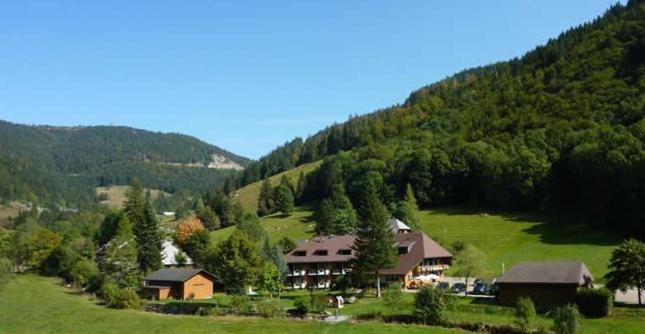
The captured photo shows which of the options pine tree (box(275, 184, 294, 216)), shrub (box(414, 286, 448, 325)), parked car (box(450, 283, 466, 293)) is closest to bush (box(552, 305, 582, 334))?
shrub (box(414, 286, 448, 325))

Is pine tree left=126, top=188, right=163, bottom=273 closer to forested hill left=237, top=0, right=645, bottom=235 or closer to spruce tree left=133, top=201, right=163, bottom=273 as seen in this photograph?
spruce tree left=133, top=201, right=163, bottom=273

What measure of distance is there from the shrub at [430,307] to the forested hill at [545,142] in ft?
169

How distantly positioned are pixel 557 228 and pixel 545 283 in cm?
4517

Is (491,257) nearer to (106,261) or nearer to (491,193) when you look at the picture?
(491,193)

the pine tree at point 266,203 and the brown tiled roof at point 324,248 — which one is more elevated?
the pine tree at point 266,203

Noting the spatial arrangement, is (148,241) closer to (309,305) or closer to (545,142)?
(309,305)

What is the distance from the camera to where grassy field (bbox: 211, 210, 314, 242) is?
401 ft

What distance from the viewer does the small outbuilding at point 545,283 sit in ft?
178

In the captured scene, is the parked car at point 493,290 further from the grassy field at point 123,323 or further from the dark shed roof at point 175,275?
the dark shed roof at point 175,275

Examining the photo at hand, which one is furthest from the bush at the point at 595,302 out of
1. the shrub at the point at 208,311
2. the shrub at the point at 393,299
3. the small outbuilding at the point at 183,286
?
the small outbuilding at the point at 183,286

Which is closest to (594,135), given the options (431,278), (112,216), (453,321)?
(431,278)

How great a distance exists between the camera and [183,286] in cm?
7919

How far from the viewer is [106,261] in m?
88.2

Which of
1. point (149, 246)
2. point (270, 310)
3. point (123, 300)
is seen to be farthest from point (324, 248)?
point (270, 310)
